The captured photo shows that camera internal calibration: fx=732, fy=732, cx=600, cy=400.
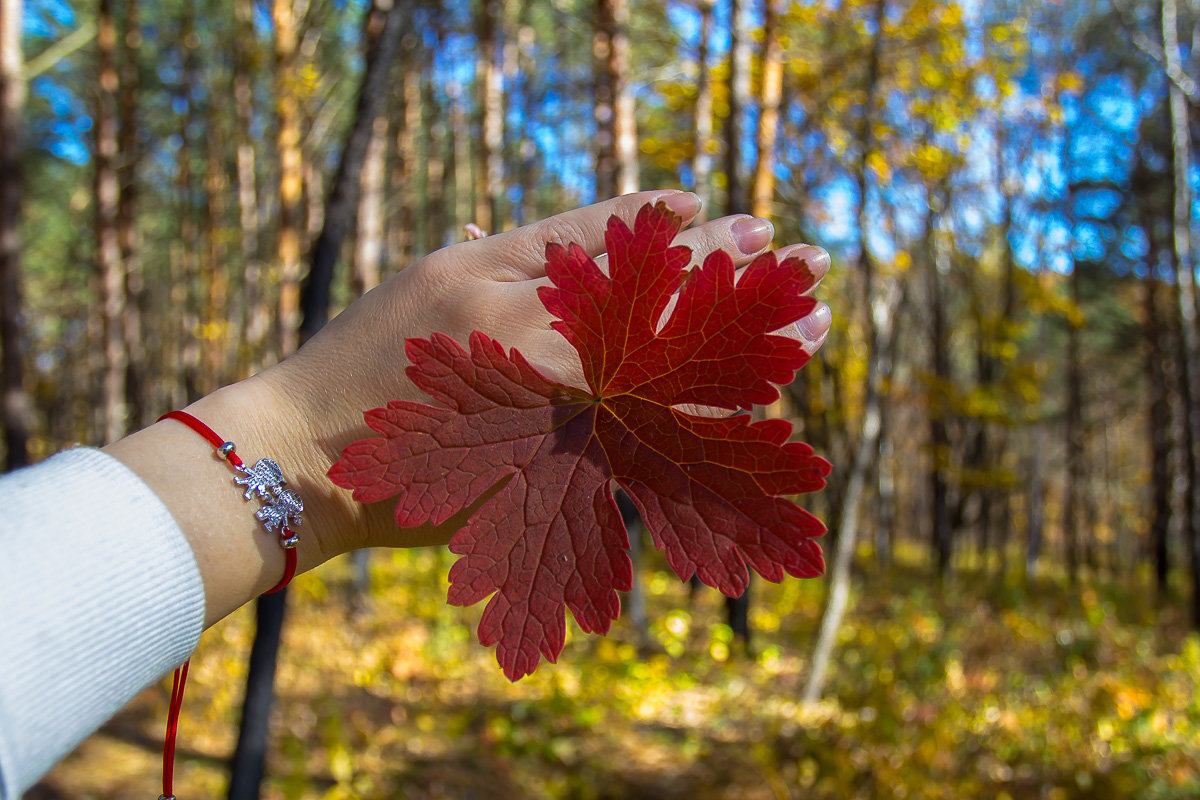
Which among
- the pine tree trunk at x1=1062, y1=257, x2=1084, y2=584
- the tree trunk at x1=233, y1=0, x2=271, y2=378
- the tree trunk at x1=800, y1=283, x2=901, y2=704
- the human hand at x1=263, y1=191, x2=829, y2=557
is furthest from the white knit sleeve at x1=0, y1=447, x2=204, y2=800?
the pine tree trunk at x1=1062, y1=257, x2=1084, y2=584

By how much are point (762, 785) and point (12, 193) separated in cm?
624

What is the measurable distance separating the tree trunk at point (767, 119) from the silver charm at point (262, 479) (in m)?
5.18

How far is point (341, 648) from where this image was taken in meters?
6.46

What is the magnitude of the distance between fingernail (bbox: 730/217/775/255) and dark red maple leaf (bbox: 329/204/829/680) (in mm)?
153

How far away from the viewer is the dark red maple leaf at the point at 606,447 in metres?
0.60

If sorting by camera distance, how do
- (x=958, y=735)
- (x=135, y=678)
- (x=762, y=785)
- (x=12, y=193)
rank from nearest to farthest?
(x=135, y=678), (x=762, y=785), (x=958, y=735), (x=12, y=193)

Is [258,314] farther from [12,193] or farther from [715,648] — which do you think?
[715,648]

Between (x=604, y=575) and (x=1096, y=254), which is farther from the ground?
(x=1096, y=254)

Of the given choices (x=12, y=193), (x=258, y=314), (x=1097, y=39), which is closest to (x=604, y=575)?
(x=12, y=193)

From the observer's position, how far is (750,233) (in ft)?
2.44

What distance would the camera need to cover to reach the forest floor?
13.5ft

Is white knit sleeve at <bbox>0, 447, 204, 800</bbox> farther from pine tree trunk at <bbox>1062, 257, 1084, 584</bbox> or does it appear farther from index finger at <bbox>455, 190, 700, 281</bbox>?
pine tree trunk at <bbox>1062, 257, 1084, 584</bbox>

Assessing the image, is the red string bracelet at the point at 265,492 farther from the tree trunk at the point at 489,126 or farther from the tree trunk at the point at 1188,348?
the tree trunk at the point at 1188,348

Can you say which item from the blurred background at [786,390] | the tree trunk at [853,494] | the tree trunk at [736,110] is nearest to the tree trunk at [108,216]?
the blurred background at [786,390]
